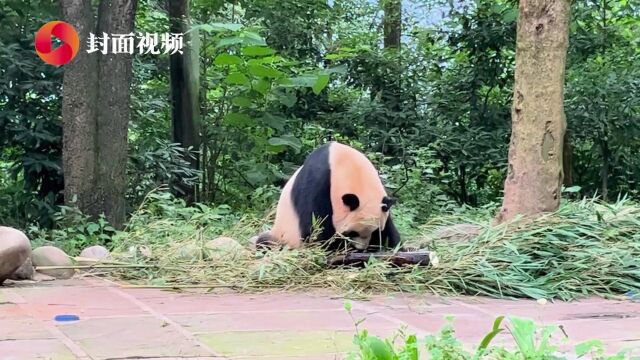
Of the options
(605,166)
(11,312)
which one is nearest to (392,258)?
(11,312)

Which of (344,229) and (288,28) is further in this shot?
(288,28)

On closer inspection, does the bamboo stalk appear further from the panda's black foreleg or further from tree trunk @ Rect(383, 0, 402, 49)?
tree trunk @ Rect(383, 0, 402, 49)

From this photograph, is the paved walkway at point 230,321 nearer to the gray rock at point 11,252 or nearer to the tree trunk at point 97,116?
the gray rock at point 11,252

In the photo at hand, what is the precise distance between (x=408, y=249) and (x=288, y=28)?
6293 millimetres

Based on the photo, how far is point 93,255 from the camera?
630cm

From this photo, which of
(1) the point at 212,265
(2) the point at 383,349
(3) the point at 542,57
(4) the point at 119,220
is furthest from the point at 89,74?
(2) the point at 383,349

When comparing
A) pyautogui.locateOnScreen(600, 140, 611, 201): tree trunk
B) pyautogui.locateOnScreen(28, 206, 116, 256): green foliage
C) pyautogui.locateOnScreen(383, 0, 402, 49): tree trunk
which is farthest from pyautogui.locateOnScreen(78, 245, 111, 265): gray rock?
pyautogui.locateOnScreen(383, 0, 402, 49): tree trunk

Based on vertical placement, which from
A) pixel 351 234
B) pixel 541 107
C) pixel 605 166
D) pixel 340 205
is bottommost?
pixel 351 234

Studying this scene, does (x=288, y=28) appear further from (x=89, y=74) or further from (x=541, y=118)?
(x=541, y=118)

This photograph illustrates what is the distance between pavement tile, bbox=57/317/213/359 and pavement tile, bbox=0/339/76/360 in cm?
9

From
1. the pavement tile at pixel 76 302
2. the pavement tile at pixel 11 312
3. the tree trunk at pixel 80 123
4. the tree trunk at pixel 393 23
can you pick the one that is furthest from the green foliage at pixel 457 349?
the tree trunk at pixel 393 23

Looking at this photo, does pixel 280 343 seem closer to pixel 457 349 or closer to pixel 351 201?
pixel 457 349

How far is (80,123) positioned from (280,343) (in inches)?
184

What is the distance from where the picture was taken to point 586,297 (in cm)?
520
